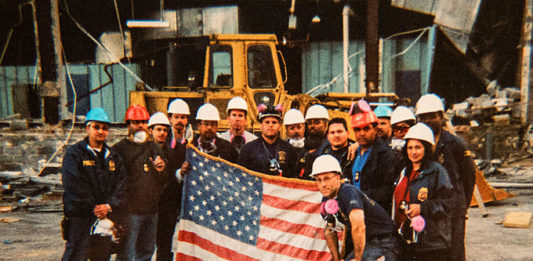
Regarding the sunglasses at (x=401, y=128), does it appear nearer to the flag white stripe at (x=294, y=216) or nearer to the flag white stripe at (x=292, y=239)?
the flag white stripe at (x=294, y=216)

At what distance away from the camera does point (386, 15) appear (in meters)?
14.0

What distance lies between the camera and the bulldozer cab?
786 cm

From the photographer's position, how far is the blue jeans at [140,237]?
4262mm

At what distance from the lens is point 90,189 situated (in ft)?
12.9

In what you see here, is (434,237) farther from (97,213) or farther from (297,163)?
(97,213)

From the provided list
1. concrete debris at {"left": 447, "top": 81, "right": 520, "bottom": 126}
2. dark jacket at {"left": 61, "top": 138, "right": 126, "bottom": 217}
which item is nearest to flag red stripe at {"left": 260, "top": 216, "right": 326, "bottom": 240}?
dark jacket at {"left": 61, "top": 138, "right": 126, "bottom": 217}

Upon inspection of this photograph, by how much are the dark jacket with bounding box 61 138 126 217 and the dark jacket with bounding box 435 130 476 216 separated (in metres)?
3.31

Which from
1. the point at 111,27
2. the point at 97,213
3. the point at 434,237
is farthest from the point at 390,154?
the point at 111,27

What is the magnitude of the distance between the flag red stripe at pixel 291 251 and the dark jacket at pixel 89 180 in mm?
1599

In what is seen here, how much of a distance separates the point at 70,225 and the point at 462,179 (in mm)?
4039

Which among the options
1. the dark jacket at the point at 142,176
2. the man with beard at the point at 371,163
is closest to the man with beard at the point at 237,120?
the dark jacket at the point at 142,176

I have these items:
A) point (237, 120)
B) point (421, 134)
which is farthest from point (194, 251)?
point (421, 134)

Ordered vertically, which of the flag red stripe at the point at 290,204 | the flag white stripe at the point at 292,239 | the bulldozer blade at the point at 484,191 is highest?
the flag red stripe at the point at 290,204

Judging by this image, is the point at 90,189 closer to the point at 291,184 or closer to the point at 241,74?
the point at 291,184
